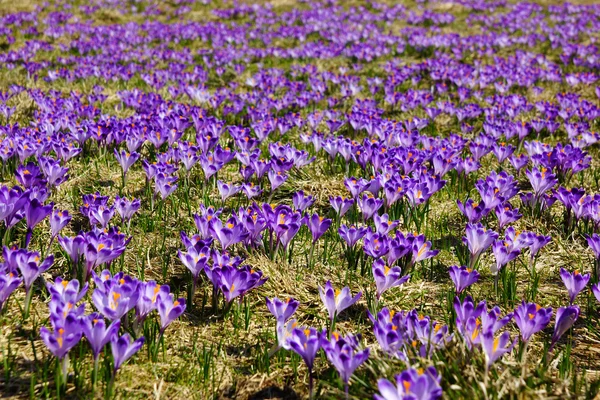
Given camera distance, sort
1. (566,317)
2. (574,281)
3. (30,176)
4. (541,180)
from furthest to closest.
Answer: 1. (541,180)
2. (30,176)
3. (574,281)
4. (566,317)

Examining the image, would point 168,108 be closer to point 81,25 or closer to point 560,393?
point 560,393

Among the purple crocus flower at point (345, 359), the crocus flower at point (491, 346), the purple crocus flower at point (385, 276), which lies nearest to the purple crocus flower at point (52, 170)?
the purple crocus flower at point (385, 276)

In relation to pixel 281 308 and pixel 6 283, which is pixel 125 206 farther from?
pixel 281 308

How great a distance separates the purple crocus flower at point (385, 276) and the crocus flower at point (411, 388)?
39.6 inches

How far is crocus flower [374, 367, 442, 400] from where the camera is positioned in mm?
2064

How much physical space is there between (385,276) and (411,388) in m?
1.10

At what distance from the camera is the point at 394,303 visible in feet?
11.5

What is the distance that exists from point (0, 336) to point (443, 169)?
4.00m

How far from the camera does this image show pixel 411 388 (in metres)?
2.09

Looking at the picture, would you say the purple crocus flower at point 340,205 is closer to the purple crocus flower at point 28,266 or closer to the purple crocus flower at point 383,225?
the purple crocus flower at point 383,225

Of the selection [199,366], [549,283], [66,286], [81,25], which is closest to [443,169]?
[549,283]

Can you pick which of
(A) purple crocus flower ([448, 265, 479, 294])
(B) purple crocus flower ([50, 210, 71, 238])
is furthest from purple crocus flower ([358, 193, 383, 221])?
(B) purple crocus flower ([50, 210, 71, 238])

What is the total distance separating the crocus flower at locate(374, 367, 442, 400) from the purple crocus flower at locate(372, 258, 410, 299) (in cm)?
101

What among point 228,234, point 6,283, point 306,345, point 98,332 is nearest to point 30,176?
point 6,283
